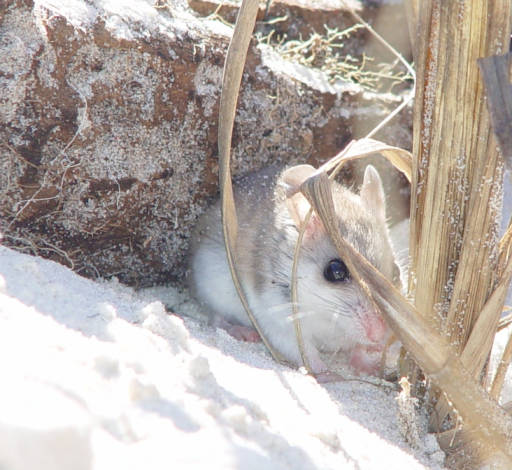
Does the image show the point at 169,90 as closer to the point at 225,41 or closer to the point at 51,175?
the point at 225,41

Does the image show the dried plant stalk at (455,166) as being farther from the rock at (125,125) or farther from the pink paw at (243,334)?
the rock at (125,125)

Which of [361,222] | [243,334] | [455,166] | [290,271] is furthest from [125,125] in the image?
[455,166]

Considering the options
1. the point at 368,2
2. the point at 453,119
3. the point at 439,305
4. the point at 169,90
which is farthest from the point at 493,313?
the point at 368,2

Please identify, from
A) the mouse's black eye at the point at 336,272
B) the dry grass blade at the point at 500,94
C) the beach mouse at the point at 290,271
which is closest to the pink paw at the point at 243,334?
the beach mouse at the point at 290,271

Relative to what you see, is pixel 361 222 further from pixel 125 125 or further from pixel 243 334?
pixel 125 125

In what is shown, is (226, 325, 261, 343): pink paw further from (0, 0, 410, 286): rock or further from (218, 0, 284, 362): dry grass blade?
(0, 0, 410, 286): rock

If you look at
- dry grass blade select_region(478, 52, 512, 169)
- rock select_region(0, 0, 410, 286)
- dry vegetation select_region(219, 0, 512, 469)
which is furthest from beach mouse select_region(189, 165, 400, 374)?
dry grass blade select_region(478, 52, 512, 169)
